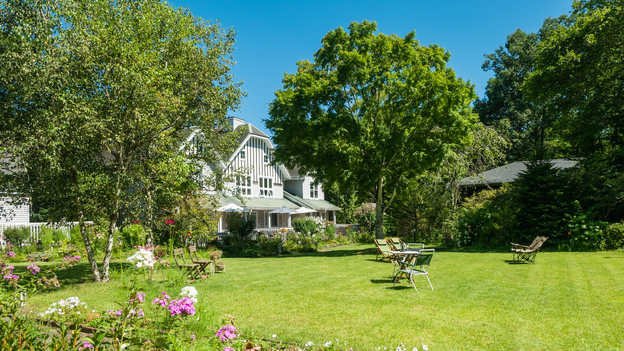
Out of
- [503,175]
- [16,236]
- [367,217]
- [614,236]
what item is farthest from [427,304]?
[503,175]

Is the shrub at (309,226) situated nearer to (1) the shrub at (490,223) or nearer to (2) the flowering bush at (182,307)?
(1) the shrub at (490,223)

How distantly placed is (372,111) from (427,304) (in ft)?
42.0

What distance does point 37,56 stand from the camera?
29.2ft

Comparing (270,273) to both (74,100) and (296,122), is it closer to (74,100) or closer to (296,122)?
(74,100)

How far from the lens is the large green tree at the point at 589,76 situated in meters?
18.4

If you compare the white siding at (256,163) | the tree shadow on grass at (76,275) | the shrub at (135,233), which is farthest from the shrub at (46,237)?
the white siding at (256,163)

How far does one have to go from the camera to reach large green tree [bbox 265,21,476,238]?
57.8 feet

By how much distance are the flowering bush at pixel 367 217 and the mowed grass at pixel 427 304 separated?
17.1 metres

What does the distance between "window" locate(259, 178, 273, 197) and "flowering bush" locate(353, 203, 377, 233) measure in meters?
7.82

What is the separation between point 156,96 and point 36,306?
5280 millimetres

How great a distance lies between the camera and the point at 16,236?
18375 mm

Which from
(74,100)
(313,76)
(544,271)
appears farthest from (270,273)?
(313,76)

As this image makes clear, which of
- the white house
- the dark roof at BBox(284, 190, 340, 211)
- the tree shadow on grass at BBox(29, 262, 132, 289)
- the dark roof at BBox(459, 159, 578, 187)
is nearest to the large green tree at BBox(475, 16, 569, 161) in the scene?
the dark roof at BBox(459, 159, 578, 187)

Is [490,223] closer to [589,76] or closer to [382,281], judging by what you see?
[589,76]
